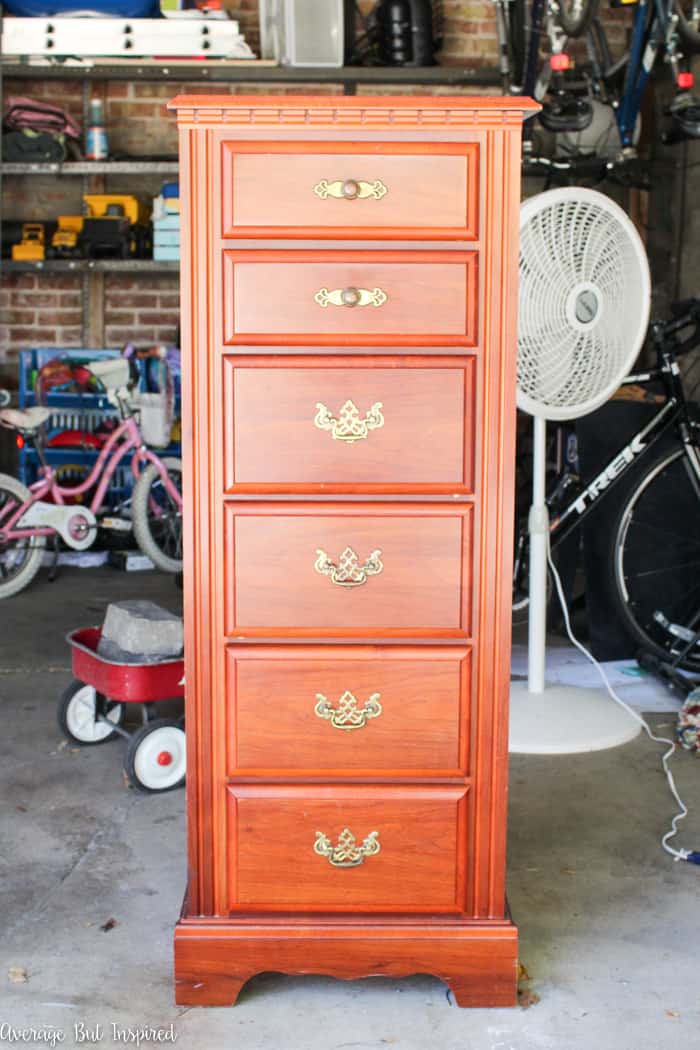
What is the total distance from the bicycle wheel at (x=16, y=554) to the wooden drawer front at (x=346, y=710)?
11.5ft

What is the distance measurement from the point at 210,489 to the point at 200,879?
0.63m

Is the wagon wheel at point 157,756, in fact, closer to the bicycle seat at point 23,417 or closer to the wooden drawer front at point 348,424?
the wooden drawer front at point 348,424

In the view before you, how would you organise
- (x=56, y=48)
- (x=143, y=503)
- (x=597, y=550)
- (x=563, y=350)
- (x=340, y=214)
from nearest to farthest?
(x=340, y=214) → (x=563, y=350) → (x=597, y=550) → (x=143, y=503) → (x=56, y=48)

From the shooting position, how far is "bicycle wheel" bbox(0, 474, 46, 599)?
5301mm

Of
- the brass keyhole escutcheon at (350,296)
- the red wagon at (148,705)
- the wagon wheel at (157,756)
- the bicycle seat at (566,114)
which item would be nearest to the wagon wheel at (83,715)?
the red wagon at (148,705)

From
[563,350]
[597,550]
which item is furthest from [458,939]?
[597,550]

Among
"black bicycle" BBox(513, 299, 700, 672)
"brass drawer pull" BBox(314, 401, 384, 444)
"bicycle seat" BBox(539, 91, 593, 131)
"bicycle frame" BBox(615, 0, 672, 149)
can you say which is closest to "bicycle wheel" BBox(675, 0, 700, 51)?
"bicycle frame" BBox(615, 0, 672, 149)

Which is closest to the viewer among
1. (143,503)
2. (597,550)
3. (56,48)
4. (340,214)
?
(340,214)

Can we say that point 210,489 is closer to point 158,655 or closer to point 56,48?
point 158,655

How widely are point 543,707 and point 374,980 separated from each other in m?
1.50

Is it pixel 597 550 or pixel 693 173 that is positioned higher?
pixel 693 173

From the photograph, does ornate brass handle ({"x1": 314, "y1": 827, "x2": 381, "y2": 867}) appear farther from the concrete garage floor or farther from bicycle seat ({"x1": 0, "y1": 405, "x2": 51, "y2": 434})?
bicycle seat ({"x1": 0, "y1": 405, "x2": 51, "y2": 434})

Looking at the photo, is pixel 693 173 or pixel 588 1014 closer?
pixel 588 1014

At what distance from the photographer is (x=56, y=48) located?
5961mm
